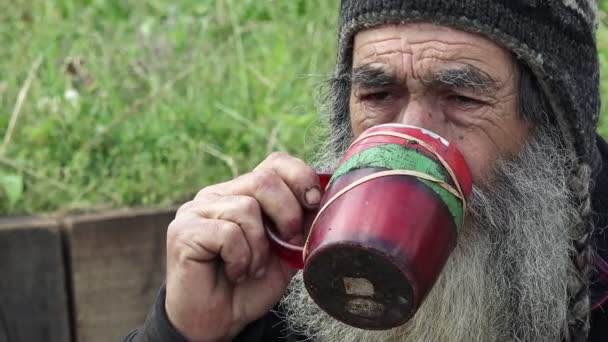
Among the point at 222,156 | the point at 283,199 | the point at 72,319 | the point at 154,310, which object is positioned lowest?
the point at 72,319

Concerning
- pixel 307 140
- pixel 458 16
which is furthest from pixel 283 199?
pixel 307 140

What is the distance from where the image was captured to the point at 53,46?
15.0 ft

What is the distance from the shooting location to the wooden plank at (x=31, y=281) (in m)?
3.28

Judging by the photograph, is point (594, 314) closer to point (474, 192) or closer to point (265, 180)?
point (474, 192)

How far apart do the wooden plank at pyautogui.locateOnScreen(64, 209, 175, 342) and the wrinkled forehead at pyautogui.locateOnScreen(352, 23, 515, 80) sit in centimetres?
142

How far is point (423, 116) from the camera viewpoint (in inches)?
85.9

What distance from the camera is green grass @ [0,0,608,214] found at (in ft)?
12.2

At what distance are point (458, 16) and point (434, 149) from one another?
46cm

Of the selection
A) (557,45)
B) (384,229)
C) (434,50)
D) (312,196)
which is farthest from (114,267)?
(384,229)

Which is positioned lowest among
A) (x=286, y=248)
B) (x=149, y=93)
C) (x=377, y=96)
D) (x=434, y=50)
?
(x=149, y=93)

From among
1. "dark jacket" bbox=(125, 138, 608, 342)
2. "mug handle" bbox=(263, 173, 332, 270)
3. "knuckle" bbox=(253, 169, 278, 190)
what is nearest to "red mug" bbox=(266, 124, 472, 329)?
"mug handle" bbox=(263, 173, 332, 270)

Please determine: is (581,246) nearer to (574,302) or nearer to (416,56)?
(574,302)

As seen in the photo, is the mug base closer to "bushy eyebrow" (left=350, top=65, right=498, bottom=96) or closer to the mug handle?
the mug handle

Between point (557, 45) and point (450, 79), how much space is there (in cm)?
27
